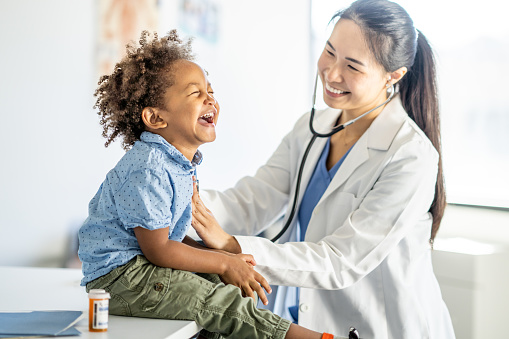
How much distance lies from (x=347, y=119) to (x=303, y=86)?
1719 millimetres

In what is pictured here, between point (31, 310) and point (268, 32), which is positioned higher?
point (268, 32)

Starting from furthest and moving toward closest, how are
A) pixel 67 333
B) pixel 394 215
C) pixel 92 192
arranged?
pixel 92 192
pixel 394 215
pixel 67 333

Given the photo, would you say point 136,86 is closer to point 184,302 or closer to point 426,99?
point 184,302

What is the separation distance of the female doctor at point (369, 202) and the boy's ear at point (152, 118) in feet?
1.11

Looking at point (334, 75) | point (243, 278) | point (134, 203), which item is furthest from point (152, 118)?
point (334, 75)

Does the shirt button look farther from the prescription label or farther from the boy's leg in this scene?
the prescription label

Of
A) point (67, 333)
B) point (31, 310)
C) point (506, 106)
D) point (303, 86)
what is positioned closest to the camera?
point (67, 333)

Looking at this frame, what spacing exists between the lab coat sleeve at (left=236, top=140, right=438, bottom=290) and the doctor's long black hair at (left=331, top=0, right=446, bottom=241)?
6.3 inches

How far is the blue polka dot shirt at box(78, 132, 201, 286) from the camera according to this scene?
1.13m

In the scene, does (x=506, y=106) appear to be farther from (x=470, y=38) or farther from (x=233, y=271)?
(x=233, y=271)

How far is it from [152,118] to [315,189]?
730mm

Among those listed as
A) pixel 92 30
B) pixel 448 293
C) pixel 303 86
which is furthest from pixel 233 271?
pixel 303 86

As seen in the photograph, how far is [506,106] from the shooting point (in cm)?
285

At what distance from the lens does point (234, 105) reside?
293 cm
